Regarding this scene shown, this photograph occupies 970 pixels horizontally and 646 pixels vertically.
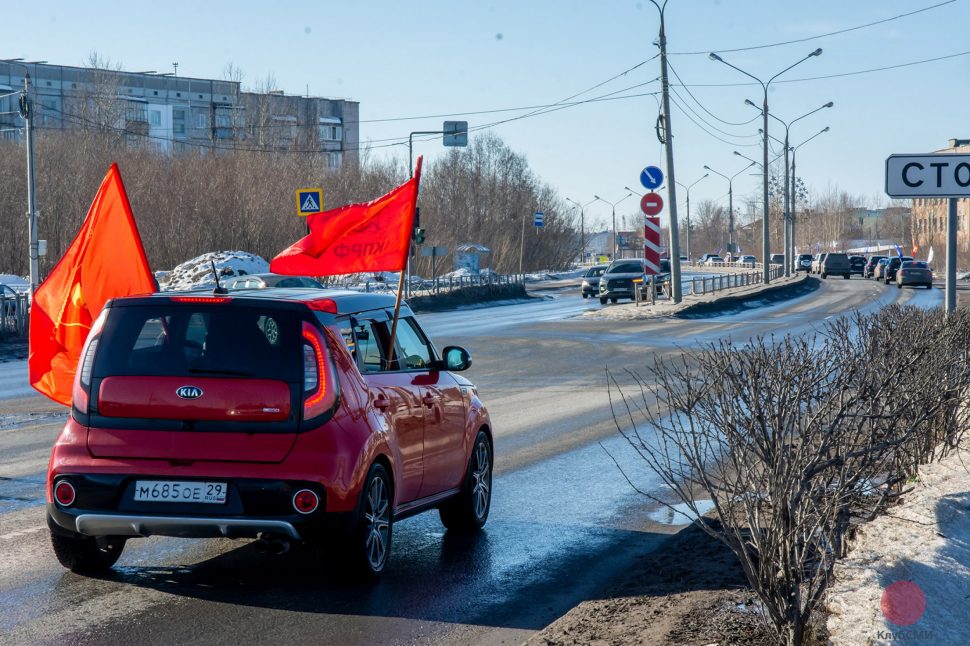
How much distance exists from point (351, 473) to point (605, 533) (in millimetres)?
2513

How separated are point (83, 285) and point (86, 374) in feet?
9.90

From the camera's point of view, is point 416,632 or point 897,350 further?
point 897,350

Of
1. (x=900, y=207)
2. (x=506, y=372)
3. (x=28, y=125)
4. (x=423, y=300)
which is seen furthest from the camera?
(x=900, y=207)

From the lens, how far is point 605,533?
8094 millimetres

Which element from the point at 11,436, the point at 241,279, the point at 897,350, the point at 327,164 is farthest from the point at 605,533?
the point at 327,164

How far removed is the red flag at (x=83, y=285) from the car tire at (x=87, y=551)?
2.46m

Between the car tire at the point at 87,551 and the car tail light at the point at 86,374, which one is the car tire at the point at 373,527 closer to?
the car tire at the point at 87,551

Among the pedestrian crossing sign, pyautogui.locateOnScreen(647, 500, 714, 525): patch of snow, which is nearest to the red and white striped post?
the pedestrian crossing sign

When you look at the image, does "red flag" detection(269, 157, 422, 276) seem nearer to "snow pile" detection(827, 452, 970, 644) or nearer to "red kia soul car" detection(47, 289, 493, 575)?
"red kia soul car" detection(47, 289, 493, 575)

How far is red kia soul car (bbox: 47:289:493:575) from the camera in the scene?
19.8ft

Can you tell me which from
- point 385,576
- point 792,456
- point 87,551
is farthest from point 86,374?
point 792,456

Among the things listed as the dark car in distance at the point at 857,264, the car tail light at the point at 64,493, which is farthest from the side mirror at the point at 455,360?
the dark car in distance at the point at 857,264

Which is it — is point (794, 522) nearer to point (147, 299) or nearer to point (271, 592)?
point (271, 592)

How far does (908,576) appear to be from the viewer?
513 cm
